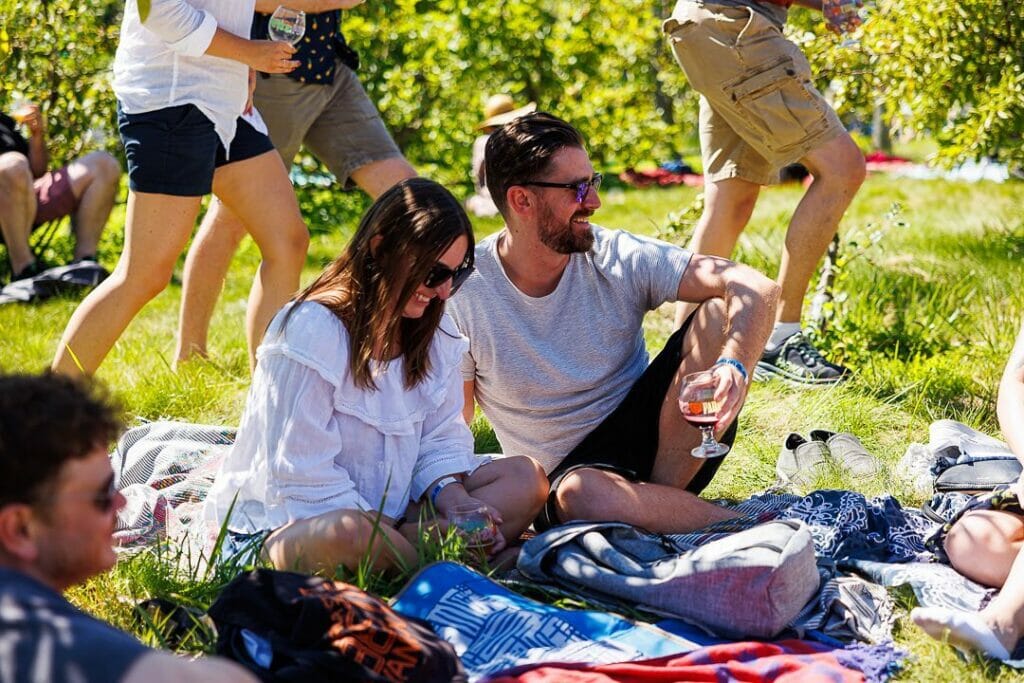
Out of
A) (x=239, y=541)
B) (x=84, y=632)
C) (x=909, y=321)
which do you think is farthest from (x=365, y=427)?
(x=909, y=321)

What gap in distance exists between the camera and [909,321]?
552cm

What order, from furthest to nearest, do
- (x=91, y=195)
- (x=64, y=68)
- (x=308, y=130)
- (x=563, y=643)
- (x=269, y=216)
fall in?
(x=64, y=68), (x=91, y=195), (x=308, y=130), (x=269, y=216), (x=563, y=643)

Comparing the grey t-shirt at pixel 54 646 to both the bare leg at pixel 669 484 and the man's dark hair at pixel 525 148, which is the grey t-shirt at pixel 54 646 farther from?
the man's dark hair at pixel 525 148

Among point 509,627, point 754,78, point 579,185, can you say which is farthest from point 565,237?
point 754,78

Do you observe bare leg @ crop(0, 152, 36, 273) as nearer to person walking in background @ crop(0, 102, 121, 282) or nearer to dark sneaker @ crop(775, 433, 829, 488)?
person walking in background @ crop(0, 102, 121, 282)

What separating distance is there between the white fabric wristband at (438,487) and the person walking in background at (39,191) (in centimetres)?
486

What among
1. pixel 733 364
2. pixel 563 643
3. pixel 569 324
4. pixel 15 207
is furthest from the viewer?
pixel 15 207

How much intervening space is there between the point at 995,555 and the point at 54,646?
231cm

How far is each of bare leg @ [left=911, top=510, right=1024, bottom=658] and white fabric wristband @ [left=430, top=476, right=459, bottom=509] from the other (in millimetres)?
1246

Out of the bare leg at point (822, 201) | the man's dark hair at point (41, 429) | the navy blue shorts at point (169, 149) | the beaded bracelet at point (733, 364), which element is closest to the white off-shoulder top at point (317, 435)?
the beaded bracelet at point (733, 364)

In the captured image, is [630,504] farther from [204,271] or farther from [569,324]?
[204,271]

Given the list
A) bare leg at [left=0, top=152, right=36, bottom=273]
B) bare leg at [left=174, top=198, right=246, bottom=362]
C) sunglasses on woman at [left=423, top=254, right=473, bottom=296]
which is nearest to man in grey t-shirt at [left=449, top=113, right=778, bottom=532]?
sunglasses on woman at [left=423, top=254, right=473, bottom=296]

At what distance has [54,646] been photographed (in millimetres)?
1782

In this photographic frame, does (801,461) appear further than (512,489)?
Yes
